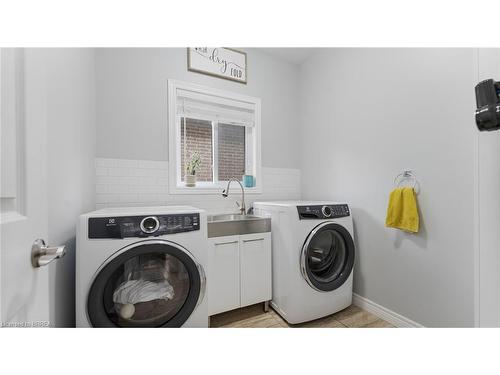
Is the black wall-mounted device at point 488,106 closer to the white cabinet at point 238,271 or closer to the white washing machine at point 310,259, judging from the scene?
the white washing machine at point 310,259

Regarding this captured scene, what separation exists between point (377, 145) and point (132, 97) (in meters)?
2.21

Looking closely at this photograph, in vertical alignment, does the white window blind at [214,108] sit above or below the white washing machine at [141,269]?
above

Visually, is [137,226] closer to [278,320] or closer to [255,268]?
[255,268]

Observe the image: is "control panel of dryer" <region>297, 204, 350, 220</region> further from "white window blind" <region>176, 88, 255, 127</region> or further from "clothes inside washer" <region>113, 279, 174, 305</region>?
"white window blind" <region>176, 88, 255, 127</region>

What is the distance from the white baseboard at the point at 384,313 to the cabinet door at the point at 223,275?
3.71 feet

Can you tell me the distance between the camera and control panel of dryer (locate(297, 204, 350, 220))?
158 cm

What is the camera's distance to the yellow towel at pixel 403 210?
1.41m

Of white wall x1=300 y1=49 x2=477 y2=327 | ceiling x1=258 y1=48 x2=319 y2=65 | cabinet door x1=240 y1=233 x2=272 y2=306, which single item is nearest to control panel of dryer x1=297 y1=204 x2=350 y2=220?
white wall x1=300 y1=49 x2=477 y2=327

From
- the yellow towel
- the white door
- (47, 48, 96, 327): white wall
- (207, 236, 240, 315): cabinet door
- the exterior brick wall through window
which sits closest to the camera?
the white door

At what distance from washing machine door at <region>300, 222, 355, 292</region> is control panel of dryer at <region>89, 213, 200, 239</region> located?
94cm

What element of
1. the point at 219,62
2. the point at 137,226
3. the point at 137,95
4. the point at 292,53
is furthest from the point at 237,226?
the point at 292,53

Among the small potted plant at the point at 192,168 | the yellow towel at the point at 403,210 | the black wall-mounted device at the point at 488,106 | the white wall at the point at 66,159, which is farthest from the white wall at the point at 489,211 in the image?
the small potted plant at the point at 192,168
